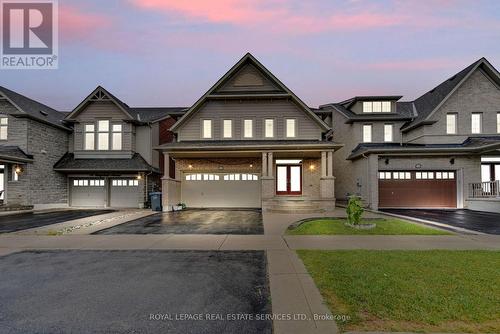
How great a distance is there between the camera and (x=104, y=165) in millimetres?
19625

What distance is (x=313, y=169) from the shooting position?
19172mm

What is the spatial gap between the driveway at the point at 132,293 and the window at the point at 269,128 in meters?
13.1

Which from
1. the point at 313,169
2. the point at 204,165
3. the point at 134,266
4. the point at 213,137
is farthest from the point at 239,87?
the point at 134,266

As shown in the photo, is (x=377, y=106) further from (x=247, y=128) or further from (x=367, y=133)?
(x=247, y=128)

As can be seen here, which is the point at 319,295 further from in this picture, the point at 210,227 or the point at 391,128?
the point at 391,128

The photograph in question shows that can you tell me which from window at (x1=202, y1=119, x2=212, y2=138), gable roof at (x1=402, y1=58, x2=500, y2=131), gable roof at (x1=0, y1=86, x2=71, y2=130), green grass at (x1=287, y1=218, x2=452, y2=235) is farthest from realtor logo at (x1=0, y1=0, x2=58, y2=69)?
gable roof at (x1=402, y1=58, x2=500, y2=131)

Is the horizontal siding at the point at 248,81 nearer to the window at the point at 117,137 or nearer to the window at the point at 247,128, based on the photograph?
the window at the point at 247,128

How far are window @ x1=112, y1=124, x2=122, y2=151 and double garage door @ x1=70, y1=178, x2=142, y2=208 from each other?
266 cm

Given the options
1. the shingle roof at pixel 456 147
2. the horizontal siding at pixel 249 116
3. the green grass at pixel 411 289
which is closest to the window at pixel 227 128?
the horizontal siding at pixel 249 116

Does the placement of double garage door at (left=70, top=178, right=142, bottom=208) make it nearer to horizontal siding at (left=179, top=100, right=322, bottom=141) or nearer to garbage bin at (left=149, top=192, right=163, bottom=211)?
garbage bin at (left=149, top=192, right=163, bottom=211)

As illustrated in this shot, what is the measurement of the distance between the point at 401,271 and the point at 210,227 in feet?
24.8

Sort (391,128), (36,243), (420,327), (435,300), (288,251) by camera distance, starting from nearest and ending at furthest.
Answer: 1. (420,327)
2. (435,300)
3. (288,251)
4. (36,243)
5. (391,128)

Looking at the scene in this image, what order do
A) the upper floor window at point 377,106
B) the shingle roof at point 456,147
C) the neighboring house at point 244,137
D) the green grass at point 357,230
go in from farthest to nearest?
the upper floor window at point 377,106, the neighboring house at point 244,137, the shingle roof at point 456,147, the green grass at point 357,230

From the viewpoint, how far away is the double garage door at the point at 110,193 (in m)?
20.4
